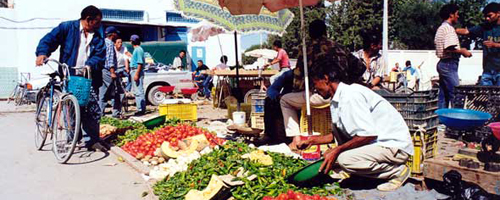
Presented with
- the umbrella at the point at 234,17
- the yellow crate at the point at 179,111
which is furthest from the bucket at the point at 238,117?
the yellow crate at the point at 179,111

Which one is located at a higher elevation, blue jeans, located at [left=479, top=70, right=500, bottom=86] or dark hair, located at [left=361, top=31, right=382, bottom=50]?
dark hair, located at [left=361, top=31, right=382, bottom=50]

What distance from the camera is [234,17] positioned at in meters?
8.93

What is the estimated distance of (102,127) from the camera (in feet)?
27.1

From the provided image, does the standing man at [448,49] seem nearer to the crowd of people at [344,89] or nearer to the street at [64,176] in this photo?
the crowd of people at [344,89]

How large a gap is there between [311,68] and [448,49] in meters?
2.91

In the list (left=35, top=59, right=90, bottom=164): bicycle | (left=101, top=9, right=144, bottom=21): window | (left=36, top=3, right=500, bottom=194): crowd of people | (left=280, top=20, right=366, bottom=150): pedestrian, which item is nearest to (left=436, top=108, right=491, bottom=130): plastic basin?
(left=36, top=3, right=500, bottom=194): crowd of people

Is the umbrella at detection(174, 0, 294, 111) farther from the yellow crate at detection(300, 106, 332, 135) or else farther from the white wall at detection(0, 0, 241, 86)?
the white wall at detection(0, 0, 241, 86)

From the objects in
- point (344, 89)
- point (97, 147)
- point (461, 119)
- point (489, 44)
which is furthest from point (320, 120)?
point (97, 147)

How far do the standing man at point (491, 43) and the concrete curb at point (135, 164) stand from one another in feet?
18.9

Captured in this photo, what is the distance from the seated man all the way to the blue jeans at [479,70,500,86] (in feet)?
13.6

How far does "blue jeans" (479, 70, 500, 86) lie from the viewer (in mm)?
7357

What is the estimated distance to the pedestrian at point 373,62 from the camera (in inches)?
254

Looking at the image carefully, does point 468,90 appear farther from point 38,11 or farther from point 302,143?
point 38,11

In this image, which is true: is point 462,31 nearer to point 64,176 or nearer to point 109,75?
point 64,176
